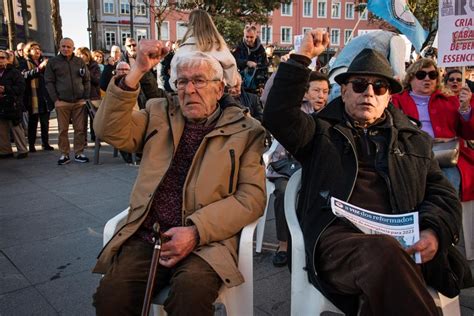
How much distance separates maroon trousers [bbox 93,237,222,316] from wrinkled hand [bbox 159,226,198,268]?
4 centimetres

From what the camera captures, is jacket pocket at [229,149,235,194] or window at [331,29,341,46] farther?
window at [331,29,341,46]

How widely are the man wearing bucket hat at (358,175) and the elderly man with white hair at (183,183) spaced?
0.29 m

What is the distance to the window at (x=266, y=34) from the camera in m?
54.2

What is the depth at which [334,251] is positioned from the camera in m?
2.03

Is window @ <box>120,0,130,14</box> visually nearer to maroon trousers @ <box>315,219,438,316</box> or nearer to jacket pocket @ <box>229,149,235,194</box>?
jacket pocket @ <box>229,149,235,194</box>

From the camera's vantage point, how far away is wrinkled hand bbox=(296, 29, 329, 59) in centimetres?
216

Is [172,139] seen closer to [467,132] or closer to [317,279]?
[317,279]

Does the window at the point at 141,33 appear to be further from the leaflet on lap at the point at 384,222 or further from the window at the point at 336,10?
the leaflet on lap at the point at 384,222

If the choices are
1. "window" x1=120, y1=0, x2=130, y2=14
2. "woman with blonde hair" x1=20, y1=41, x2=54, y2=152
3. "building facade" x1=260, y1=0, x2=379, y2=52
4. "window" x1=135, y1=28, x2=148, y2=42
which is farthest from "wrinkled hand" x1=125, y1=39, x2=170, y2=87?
"window" x1=120, y1=0, x2=130, y2=14

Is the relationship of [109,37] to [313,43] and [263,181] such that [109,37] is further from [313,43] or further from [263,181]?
[313,43]

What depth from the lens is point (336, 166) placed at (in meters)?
2.24

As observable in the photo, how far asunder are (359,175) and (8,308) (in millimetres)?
2275

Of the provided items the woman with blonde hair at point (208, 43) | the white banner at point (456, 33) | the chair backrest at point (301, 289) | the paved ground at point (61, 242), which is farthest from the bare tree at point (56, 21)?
the chair backrest at point (301, 289)

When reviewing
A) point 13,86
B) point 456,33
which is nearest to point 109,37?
point 13,86
